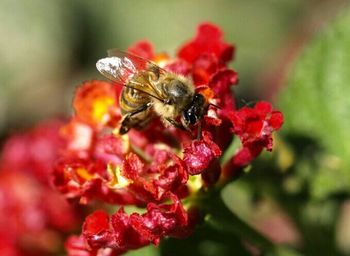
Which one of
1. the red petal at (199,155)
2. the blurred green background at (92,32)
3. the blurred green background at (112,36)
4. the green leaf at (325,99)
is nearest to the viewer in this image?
the red petal at (199,155)

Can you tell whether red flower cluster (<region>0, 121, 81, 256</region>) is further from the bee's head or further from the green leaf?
the bee's head

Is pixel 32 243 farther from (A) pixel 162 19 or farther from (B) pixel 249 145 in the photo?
A: (A) pixel 162 19

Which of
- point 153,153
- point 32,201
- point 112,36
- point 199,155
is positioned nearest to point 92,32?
point 112,36

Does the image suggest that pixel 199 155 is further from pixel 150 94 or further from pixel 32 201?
pixel 32 201

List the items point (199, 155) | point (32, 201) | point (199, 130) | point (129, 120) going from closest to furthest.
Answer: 1. point (199, 155)
2. point (199, 130)
3. point (129, 120)
4. point (32, 201)

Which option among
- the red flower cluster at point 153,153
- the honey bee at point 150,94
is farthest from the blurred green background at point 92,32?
the honey bee at point 150,94

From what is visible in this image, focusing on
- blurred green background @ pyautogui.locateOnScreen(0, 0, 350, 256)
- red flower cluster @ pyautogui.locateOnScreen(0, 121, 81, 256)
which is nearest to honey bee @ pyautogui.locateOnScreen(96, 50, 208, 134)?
red flower cluster @ pyautogui.locateOnScreen(0, 121, 81, 256)

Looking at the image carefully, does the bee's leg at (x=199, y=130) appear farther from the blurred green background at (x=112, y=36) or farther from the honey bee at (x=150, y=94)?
the blurred green background at (x=112, y=36)
